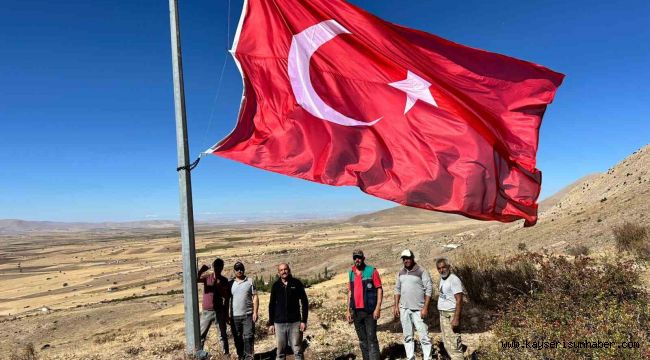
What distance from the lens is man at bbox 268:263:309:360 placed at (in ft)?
21.0

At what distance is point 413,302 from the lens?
629 cm

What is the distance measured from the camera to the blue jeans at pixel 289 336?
6.39m

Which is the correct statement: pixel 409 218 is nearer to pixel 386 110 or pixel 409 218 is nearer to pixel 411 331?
pixel 386 110

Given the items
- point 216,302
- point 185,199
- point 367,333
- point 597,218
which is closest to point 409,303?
point 367,333

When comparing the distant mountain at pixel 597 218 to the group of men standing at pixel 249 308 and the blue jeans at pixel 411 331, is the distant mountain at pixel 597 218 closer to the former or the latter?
the blue jeans at pixel 411 331

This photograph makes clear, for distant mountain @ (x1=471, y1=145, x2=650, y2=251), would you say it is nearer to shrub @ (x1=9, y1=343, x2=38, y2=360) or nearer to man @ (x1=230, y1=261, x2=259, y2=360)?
man @ (x1=230, y1=261, x2=259, y2=360)

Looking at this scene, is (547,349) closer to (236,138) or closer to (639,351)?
(639,351)

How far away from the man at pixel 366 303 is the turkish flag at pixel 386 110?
119 centimetres

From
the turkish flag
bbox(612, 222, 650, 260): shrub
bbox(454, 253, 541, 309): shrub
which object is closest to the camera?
the turkish flag

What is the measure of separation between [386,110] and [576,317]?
4116mm

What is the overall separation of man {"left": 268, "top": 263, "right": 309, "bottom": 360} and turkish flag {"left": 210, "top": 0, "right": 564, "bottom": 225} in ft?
5.51

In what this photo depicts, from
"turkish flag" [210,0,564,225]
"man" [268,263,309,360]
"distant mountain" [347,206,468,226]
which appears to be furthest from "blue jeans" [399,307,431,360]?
"distant mountain" [347,206,468,226]

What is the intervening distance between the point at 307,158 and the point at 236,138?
105cm

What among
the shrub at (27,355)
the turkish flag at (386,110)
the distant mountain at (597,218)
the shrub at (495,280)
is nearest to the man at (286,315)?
the turkish flag at (386,110)
